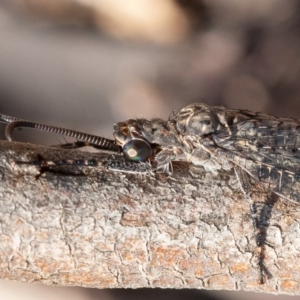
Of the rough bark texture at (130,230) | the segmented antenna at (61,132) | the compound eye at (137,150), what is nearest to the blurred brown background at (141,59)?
the segmented antenna at (61,132)

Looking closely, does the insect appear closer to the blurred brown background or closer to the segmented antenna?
the segmented antenna

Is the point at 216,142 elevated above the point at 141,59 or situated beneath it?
situated beneath

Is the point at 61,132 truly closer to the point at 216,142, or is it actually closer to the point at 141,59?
the point at 216,142

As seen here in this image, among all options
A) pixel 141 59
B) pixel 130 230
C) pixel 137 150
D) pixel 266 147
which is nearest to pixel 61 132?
pixel 137 150

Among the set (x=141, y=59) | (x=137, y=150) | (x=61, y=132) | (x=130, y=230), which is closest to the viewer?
(x=130, y=230)

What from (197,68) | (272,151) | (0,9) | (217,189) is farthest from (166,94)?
(217,189)

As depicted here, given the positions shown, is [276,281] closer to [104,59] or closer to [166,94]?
[166,94]

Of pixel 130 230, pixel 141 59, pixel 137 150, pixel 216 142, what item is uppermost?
pixel 141 59

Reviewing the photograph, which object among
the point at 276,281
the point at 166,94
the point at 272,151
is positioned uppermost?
the point at 166,94
